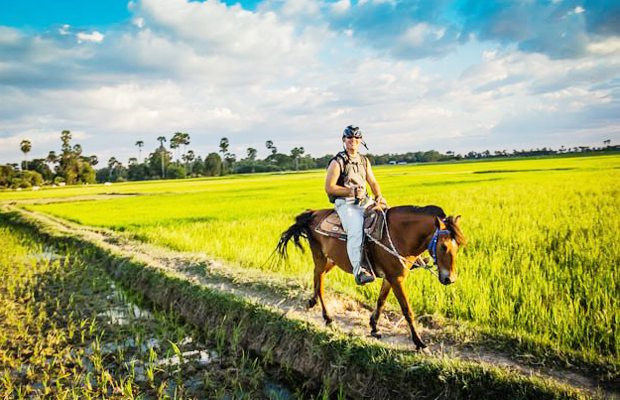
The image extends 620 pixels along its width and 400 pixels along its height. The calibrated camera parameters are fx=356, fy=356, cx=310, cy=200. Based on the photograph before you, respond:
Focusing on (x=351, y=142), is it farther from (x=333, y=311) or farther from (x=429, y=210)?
(x=333, y=311)

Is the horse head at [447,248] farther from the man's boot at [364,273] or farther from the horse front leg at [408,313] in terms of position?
the man's boot at [364,273]

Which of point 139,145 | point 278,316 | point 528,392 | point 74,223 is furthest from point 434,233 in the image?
point 139,145

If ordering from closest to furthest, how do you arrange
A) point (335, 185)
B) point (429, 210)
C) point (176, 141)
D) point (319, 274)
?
point (429, 210) < point (335, 185) < point (319, 274) < point (176, 141)

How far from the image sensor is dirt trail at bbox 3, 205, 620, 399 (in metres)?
3.85

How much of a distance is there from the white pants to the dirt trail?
1056mm

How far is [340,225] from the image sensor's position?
509 centimetres

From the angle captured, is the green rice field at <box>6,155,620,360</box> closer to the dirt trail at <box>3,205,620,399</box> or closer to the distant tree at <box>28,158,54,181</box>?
the dirt trail at <box>3,205,620,399</box>

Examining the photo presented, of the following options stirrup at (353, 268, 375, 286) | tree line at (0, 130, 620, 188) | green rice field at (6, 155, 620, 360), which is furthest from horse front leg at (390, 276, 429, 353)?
tree line at (0, 130, 620, 188)

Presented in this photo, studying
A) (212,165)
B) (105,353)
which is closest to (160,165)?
(212,165)

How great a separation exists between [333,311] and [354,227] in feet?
5.84

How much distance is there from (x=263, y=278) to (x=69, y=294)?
4256 millimetres

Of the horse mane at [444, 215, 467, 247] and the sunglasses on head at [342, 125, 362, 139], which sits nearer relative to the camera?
the horse mane at [444, 215, 467, 247]

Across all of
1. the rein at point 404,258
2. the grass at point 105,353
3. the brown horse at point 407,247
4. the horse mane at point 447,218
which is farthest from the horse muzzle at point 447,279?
the grass at point 105,353

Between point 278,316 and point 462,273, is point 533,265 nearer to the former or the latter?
point 462,273
